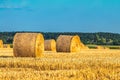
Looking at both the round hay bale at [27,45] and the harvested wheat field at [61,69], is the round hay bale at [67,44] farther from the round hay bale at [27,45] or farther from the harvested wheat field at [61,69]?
the harvested wheat field at [61,69]

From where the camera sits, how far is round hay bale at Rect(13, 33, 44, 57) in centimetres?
2177

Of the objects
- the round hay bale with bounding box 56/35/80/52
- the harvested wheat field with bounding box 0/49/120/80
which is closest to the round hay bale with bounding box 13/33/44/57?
the harvested wheat field with bounding box 0/49/120/80

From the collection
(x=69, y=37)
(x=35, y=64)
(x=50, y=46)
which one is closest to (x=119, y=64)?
(x=35, y=64)

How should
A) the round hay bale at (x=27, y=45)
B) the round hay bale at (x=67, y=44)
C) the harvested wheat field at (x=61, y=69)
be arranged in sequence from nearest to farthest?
the harvested wheat field at (x=61, y=69), the round hay bale at (x=27, y=45), the round hay bale at (x=67, y=44)

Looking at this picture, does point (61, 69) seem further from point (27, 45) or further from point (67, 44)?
point (67, 44)

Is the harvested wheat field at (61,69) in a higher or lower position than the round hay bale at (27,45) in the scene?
lower

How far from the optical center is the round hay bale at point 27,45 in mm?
21766

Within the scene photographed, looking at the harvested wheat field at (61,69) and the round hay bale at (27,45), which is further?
the round hay bale at (27,45)

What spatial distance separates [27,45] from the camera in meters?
21.9

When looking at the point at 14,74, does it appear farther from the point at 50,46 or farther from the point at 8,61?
the point at 50,46

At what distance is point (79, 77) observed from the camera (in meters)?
13.6

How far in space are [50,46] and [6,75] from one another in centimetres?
2162

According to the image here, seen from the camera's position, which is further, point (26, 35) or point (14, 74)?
point (26, 35)

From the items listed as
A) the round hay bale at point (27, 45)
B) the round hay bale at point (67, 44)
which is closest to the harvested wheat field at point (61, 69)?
the round hay bale at point (27, 45)
